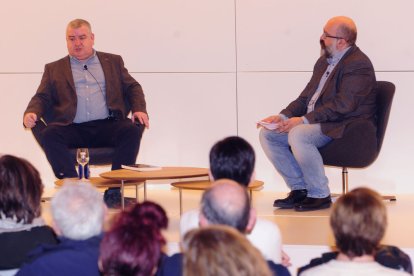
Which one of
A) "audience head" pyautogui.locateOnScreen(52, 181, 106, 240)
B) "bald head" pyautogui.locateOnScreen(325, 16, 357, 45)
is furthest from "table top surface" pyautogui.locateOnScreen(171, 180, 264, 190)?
"audience head" pyautogui.locateOnScreen(52, 181, 106, 240)

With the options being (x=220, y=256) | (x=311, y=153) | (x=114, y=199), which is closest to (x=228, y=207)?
(x=220, y=256)

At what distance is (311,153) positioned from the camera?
18.6ft

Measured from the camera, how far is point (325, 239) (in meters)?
4.68

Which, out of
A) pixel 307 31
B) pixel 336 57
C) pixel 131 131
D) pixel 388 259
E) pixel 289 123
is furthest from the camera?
pixel 307 31

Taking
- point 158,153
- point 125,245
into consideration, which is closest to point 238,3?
point 158,153

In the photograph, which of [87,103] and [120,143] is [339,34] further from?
[87,103]

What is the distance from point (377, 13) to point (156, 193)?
2.55 metres

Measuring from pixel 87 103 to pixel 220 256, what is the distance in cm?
475

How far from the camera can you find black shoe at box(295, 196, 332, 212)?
573 cm

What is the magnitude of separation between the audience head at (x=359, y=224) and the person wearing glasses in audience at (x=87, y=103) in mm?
3646

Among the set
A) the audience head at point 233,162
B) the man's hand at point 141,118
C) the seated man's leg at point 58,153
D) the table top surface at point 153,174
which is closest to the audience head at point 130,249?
the audience head at point 233,162

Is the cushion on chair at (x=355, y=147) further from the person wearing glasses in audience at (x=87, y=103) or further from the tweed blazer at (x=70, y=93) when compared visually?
the tweed blazer at (x=70, y=93)

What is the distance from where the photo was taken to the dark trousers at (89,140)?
609 centimetres

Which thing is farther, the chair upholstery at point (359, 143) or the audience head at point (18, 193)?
the chair upholstery at point (359, 143)
